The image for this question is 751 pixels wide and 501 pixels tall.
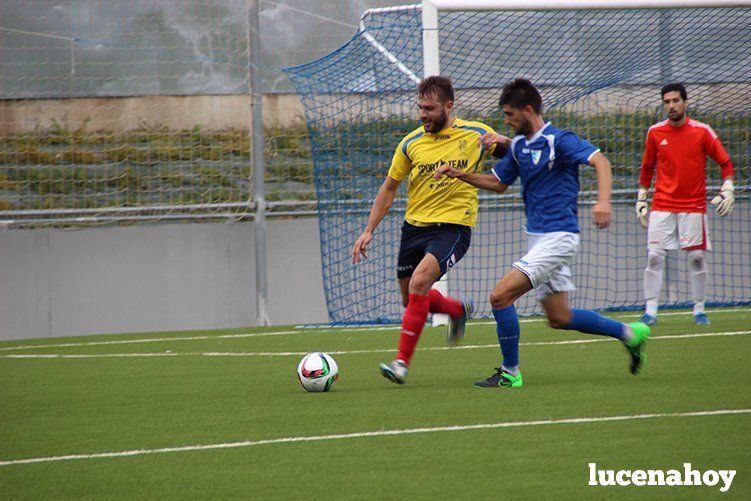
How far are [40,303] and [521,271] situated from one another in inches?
267

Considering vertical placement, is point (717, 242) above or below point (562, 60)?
below

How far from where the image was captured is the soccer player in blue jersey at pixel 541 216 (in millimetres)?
6906

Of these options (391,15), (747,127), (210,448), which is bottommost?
(210,448)

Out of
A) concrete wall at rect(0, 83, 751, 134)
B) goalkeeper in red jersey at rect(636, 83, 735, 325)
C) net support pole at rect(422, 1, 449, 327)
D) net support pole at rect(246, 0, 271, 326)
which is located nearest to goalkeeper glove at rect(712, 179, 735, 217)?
goalkeeper in red jersey at rect(636, 83, 735, 325)

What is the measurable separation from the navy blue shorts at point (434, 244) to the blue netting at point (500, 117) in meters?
3.96

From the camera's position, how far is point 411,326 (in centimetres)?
730

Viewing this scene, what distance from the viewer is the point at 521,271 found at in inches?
270

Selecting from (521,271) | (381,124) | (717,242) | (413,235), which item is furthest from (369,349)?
(717,242)

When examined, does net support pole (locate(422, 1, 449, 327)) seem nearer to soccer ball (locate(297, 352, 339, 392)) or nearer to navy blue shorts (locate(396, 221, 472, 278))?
navy blue shorts (locate(396, 221, 472, 278))

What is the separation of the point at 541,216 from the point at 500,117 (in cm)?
657

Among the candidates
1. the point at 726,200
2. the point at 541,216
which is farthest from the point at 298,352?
the point at 726,200

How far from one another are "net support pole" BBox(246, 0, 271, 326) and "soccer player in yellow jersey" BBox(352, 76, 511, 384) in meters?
4.56

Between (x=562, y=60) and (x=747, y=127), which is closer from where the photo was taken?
(x=562, y=60)

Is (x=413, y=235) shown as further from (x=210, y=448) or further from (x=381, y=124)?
(x=381, y=124)
